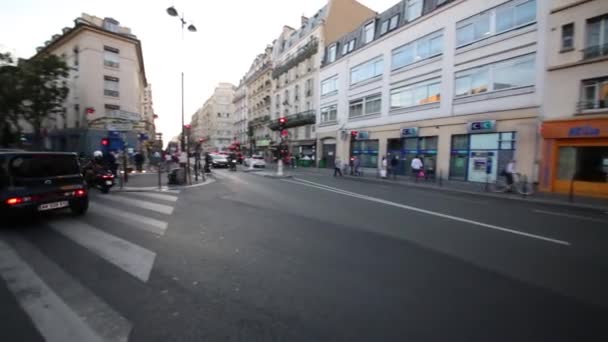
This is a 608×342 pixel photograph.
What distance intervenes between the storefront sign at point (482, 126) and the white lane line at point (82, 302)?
1854 centimetres

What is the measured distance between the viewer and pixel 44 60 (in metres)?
20.8

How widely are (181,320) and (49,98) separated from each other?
2702 centimetres

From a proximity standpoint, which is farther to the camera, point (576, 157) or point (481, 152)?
point (481, 152)

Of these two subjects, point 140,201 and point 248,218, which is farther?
point 140,201

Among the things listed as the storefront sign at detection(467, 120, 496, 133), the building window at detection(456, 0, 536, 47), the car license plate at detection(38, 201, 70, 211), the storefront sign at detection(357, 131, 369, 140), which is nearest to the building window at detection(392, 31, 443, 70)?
the building window at detection(456, 0, 536, 47)

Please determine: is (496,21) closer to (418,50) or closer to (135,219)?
(418,50)

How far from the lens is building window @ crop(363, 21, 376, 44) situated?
25.7m

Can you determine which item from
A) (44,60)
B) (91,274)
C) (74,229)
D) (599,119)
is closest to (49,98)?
→ (44,60)

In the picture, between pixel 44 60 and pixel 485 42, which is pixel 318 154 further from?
pixel 44 60

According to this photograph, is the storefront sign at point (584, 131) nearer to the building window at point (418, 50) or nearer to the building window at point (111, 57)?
the building window at point (418, 50)

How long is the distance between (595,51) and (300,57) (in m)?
29.9

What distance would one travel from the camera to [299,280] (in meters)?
3.56

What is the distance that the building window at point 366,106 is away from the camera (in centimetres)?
2506

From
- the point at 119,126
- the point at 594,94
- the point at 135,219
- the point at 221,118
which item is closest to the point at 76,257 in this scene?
the point at 135,219
